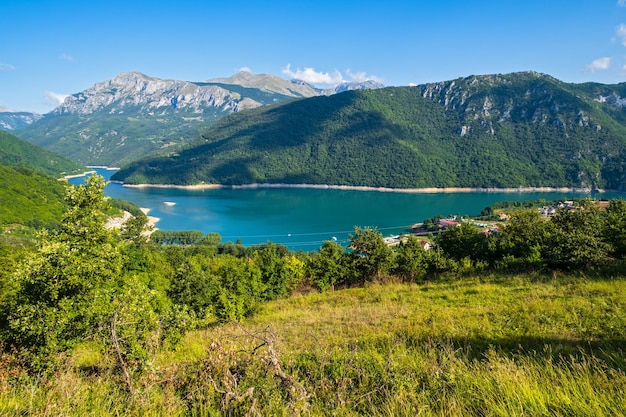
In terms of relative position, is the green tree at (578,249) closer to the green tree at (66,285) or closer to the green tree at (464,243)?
the green tree at (464,243)

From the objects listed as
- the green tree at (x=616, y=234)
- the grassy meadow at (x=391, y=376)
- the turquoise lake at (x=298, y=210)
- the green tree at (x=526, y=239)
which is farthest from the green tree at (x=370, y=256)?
the turquoise lake at (x=298, y=210)

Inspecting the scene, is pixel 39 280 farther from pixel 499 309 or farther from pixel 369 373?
pixel 499 309

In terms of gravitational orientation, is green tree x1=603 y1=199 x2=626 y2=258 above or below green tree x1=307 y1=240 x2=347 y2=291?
above

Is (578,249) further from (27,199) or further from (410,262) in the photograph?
(27,199)

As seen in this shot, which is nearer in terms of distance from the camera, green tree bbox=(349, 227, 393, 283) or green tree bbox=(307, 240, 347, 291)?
green tree bbox=(349, 227, 393, 283)

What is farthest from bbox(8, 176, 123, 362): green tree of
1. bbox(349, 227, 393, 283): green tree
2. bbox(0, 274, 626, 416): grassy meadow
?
bbox(349, 227, 393, 283): green tree

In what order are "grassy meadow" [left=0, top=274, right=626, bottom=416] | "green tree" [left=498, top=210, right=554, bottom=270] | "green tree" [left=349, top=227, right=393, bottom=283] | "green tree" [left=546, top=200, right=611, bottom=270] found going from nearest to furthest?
"grassy meadow" [left=0, top=274, right=626, bottom=416], "green tree" [left=546, top=200, right=611, bottom=270], "green tree" [left=498, top=210, right=554, bottom=270], "green tree" [left=349, top=227, right=393, bottom=283]

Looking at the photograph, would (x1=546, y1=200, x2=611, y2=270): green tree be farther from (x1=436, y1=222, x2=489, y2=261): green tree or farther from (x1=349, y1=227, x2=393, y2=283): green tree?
(x1=349, y1=227, x2=393, y2=283): green tree
